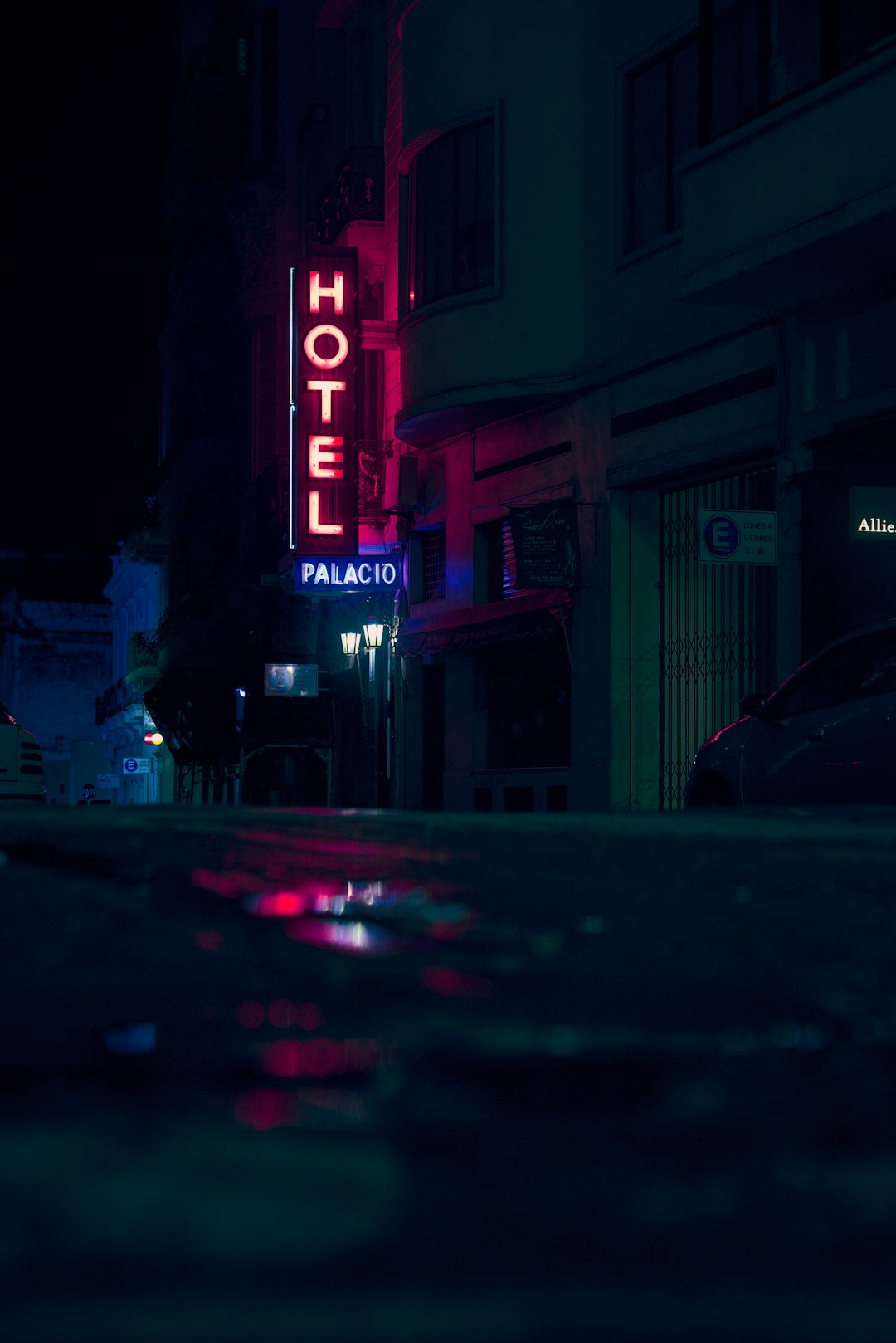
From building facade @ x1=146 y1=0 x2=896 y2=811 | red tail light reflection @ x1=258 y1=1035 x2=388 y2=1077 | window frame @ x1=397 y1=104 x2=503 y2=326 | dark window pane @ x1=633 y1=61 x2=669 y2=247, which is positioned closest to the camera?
red tail light reflection @ x1=258 y1=1035 x2=388 y2=1077

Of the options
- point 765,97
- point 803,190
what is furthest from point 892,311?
point 765,97

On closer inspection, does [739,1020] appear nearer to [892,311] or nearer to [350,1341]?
[350,1341]

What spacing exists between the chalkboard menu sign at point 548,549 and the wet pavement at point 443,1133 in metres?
16.5

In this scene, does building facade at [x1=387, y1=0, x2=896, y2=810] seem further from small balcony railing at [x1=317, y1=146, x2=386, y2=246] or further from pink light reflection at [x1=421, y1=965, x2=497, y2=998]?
pink light reflection at [x1=421, y1=965, x2=497, y2=998]

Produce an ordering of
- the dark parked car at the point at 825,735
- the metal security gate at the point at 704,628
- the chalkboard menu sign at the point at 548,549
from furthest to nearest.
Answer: the chalkboard menu sign at the point at 548,549, the metal security gate at the point at 704,628, the dark parked car at the point at 825,735

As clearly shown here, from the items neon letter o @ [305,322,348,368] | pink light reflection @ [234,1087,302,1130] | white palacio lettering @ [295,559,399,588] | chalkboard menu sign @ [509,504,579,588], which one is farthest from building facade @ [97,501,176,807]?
pink light reflection @ [234,1087,302,1130]

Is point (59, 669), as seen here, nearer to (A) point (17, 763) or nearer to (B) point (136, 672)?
(B) point (136, 672)

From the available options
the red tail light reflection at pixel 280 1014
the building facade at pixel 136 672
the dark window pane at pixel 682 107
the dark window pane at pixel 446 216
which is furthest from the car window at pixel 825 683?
the building facade at pixel 136 672

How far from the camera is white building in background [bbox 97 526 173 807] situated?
45312 mm

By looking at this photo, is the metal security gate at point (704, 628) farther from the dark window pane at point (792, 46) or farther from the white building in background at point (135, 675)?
the white building in background at point (135, 675)

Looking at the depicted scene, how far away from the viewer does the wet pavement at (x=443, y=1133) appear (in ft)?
1.02

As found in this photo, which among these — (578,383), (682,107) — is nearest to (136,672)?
(578,383)

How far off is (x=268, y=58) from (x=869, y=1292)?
1406 inches

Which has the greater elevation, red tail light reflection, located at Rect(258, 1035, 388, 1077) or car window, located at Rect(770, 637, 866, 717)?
car window, located at Rect(770, 637, 866, 717)
